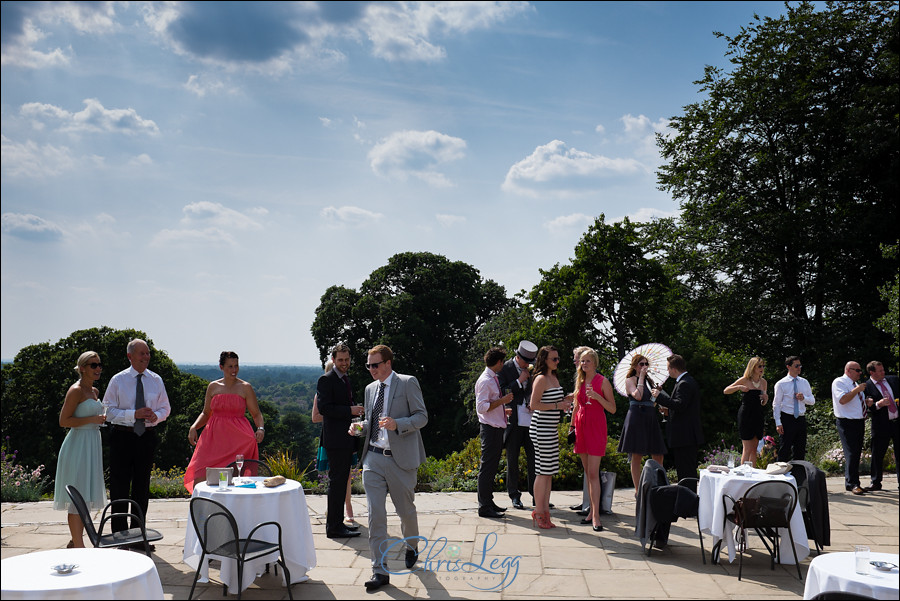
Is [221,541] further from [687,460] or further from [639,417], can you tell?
[687,460]

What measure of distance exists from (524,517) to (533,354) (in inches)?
73.7

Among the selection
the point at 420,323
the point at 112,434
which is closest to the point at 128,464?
the point at 112,434

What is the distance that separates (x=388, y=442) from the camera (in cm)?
579

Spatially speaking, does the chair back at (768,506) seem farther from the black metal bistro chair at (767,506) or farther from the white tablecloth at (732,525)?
the white tablecloth at (732,525)

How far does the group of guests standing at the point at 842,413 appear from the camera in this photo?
29.6 feet

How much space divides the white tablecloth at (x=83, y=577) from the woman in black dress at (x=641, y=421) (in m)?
5.26

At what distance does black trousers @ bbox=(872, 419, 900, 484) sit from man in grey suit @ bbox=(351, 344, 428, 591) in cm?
746

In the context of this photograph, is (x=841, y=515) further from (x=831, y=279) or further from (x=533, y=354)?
(x=831, y=279)

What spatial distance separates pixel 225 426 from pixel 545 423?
326 centimetres

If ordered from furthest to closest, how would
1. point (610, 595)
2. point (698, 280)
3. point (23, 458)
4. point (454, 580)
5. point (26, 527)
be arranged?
point (23, 458), point (698, 280), point (26, 527), point (454, 580), point (610, 595)

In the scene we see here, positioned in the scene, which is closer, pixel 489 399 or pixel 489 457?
pixel 489 399

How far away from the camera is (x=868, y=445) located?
12.5 meters

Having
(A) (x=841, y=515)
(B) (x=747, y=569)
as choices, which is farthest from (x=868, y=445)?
(B) (x=747, y=569)

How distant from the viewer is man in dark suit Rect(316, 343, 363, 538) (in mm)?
6914
